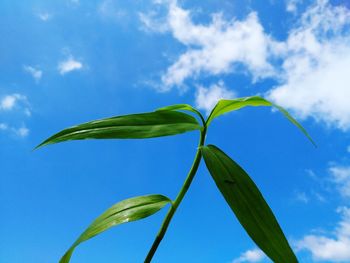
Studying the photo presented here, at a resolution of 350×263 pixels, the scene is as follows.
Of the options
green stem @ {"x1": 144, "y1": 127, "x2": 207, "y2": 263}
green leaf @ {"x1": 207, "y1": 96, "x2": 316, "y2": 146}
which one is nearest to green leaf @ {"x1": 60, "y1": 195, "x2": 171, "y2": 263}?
green stem @ {"x1": 144, "y1": 127, "x2": 207, "y2": 263}

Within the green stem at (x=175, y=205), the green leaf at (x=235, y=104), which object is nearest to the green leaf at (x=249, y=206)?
the green stem at (x=175, y=205)

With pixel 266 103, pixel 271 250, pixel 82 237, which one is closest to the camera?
pixel 271 250

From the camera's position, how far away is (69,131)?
2.18ft

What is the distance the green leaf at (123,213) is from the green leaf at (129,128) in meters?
0.11

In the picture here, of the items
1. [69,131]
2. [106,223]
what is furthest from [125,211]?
[69,131]

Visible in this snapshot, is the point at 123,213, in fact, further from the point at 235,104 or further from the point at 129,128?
the point at 235,104

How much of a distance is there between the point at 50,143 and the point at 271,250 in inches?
14.0

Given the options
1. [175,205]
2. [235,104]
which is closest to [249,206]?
[175,205]

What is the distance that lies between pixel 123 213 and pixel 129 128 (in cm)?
13

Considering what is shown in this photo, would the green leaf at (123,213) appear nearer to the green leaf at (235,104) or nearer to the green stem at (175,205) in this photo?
the green stem at (175,205)

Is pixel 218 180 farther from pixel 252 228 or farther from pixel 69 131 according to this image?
pixel 69 131

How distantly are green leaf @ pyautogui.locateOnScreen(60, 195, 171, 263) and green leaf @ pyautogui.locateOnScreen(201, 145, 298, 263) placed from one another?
0.12 metres

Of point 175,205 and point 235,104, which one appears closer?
point 175,205

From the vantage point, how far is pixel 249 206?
1.88 feet
